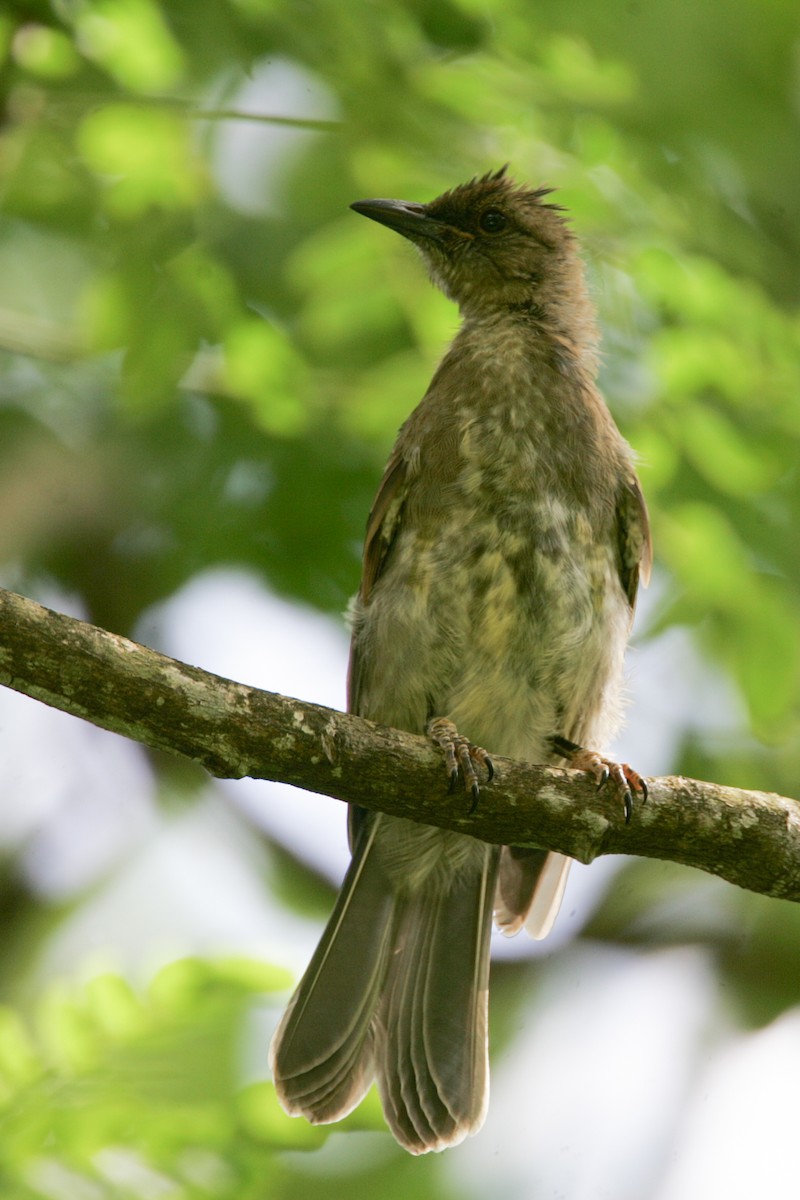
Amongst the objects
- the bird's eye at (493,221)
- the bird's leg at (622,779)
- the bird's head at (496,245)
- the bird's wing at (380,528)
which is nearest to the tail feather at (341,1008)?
the bird's wing at (380,528)

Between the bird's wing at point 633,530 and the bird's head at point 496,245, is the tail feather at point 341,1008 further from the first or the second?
the bird's head at point 496,245

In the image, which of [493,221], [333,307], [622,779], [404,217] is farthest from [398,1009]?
[493,221]

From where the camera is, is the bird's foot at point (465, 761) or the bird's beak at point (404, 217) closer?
the bird's foot at point (465, 761)

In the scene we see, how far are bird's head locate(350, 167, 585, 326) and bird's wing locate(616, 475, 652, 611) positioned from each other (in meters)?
0.82

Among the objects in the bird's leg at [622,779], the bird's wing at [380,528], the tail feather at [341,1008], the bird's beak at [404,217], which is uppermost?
the bird's beak at [404,217]

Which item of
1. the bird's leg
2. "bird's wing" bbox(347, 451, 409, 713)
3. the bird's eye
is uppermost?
the bird's eye

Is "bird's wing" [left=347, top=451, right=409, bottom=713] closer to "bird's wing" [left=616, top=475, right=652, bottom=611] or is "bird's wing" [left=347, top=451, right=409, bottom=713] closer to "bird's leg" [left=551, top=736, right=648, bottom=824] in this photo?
"bird's wing" [left=616, top=475, right=652, bottom=611]

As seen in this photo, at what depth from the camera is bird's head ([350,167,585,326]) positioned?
4.70 metres

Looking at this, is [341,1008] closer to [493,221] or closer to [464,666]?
[464,666]

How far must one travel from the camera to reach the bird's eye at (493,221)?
4.91m

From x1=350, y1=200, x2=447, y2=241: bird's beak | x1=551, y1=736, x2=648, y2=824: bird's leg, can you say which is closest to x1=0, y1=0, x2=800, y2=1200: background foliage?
x1=350, y1=200, x2=447, y2=241: bird's beak

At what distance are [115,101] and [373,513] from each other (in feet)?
4.78

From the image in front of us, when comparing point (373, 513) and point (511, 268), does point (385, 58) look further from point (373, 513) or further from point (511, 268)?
point (373, 513)

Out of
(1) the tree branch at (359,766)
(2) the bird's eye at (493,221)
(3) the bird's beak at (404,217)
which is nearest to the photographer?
(1) the tree branch at (359,766)
